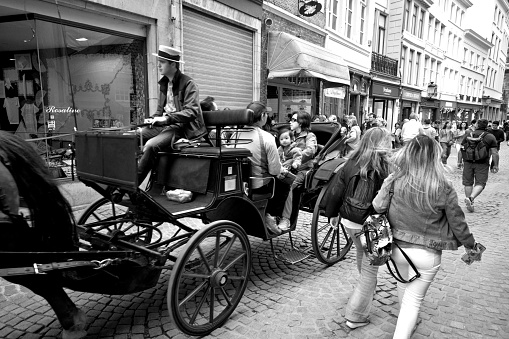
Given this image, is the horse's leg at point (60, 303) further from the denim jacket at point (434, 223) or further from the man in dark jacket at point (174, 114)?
the denim jacket at point (434, 223)

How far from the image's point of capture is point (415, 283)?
253cm

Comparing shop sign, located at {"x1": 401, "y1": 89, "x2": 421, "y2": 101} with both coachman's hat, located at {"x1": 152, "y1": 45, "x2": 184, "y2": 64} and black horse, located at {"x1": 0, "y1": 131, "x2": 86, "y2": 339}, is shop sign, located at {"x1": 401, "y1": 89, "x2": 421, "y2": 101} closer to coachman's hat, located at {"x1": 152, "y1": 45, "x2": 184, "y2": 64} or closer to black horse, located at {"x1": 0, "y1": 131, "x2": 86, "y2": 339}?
coachman's hat, located at {"x1": 152, "y1": 45, "x2": 184, "y2": 64}

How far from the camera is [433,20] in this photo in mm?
27734

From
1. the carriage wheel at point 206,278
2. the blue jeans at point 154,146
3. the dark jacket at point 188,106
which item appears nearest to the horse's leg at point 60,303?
the carriage wheel at point 206,278

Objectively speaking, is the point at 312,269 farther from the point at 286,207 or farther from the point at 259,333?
the point at 259,333

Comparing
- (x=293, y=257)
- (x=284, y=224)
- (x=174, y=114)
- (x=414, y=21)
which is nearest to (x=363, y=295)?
(x=293, y=257)

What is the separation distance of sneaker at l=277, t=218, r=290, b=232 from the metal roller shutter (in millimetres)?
5608

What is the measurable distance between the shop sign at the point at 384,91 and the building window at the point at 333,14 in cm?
575

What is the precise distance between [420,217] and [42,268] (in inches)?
97.7

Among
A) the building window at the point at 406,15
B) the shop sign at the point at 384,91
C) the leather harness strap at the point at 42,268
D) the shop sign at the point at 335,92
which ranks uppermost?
the building window at the point at 406,15

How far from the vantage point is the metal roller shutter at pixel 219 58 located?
28.3 ft

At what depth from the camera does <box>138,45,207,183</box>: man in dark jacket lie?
329cm

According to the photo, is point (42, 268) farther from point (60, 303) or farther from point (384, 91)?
point (384, 91)

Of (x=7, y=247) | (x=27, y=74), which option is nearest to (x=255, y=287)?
(x=7, y=247)
